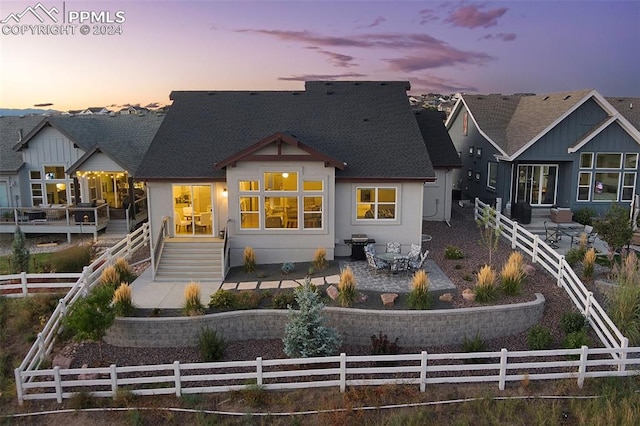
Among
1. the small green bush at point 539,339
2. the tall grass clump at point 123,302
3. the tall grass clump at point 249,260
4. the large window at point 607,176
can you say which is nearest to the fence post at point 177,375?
the tall grass clump at point 123,302

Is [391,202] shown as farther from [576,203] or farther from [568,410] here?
[576,203]

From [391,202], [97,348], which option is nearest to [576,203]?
[391,202]

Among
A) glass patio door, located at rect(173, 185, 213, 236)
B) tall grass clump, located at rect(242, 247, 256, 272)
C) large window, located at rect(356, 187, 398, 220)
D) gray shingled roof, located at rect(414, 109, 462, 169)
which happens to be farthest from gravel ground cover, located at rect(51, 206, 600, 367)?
gray shingled roof, located at rect(414, 109, 462, 169)

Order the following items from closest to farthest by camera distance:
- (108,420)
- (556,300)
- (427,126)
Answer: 1. (108,420)
2. (556,300)
3. (427,126)

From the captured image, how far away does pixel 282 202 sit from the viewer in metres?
17.2

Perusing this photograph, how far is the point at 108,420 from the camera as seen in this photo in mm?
10016

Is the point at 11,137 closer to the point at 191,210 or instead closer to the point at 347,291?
the point at 191,210

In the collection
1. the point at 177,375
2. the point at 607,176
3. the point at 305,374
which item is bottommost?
the point at 177,375

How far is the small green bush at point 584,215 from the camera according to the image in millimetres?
22453

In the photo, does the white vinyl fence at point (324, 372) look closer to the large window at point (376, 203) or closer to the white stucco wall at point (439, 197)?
the large window at point (376, 203)

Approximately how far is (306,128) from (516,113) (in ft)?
47.2

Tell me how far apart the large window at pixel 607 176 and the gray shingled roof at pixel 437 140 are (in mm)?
6277

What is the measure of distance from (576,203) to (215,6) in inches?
791

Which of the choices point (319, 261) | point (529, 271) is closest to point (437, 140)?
point (529, 271)
